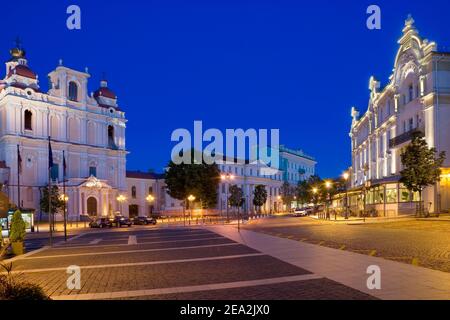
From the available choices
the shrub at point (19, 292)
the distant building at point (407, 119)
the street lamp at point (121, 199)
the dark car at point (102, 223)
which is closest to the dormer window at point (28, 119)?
the street lamp at point (121, 199)

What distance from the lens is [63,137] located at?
72.2 m

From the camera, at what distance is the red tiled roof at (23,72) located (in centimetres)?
6838

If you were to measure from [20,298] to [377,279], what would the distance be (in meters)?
8.14

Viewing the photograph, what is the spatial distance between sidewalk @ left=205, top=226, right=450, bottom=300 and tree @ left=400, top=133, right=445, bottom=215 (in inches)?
880

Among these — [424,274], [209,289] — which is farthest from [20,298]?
[424,274]

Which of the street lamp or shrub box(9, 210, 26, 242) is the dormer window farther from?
shrub box(9, 210, 26, 242)

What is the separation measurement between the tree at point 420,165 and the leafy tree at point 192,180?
135 ft

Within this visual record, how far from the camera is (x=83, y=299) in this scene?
31.1ft

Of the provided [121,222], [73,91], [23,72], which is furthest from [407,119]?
[23,72]

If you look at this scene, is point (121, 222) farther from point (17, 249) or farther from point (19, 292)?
point (19, 292)

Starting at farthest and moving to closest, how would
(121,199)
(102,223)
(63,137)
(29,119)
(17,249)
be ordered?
(121,199), (63,137), (29,119), (102,223), (17,249)

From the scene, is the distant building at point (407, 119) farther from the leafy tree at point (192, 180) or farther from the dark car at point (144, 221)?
the dark car at point (144, 221)

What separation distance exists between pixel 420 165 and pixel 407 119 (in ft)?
43.2
